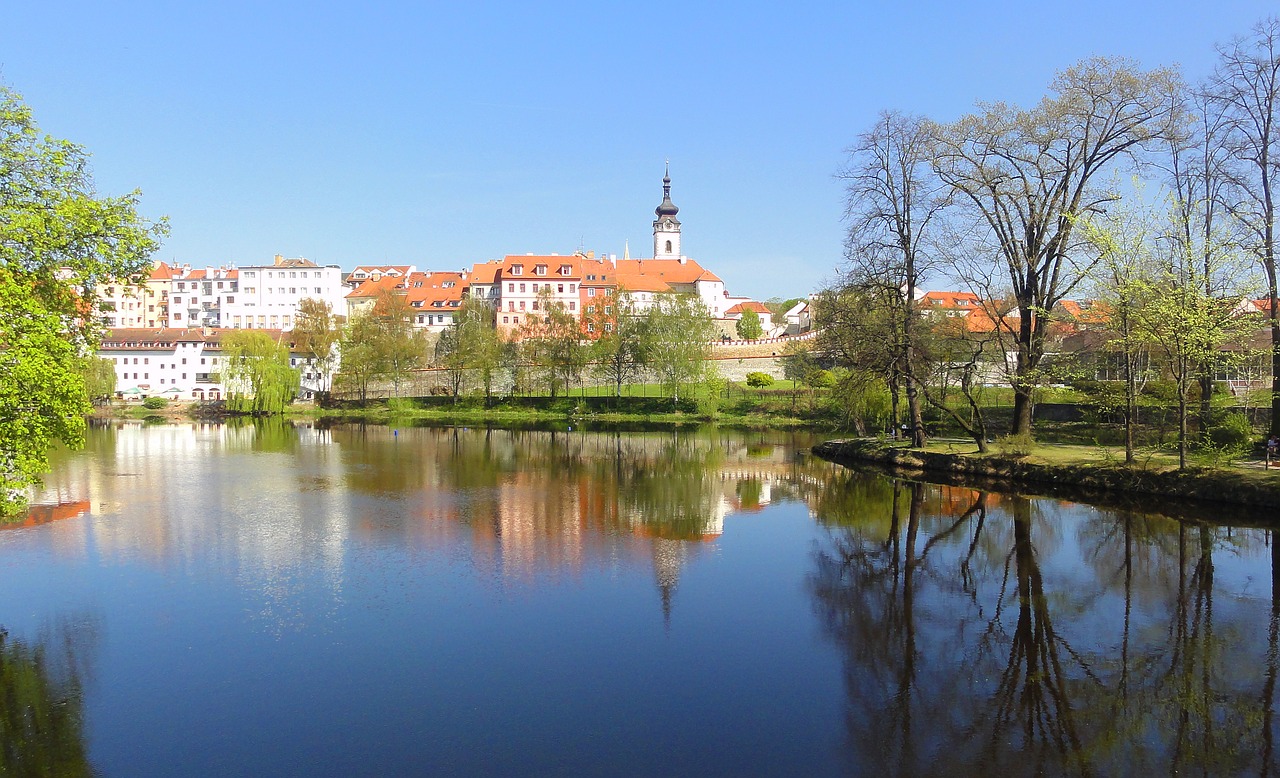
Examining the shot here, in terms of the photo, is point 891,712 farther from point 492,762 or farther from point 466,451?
point 466,451

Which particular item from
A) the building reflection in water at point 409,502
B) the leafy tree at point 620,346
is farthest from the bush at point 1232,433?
the leafy tree at point 620,346

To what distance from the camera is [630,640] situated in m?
12.0

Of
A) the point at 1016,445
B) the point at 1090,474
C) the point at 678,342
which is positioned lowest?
the point at 1090,474

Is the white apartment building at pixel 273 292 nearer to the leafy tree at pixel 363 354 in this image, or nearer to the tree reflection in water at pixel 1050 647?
the leafy tree at pixel 363 354

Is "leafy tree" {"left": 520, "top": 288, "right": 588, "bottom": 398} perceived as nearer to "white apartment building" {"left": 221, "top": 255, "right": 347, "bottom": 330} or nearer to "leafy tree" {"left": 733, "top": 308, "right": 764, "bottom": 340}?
"leafy tree" {"left": 733, "top": 308, "right": 764, "bottom": 340}

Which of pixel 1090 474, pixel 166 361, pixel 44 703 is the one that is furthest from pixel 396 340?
pixel 44 703

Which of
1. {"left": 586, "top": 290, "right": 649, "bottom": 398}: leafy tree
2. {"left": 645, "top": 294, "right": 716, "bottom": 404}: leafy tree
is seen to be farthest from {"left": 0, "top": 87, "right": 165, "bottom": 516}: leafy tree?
{"left": 586, "top": 290, "right": 649, "bottom": 398}: leafy tree

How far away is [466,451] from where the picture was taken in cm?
3931

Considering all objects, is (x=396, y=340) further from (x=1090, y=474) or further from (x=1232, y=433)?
(x=1232, y=433)

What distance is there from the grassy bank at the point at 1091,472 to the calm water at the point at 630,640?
242cm

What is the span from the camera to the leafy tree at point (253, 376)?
64188 millimetres

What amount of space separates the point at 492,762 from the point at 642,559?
8.58 metres

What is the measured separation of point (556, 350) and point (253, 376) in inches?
840

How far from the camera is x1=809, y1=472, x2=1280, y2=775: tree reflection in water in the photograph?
8.67 meters
